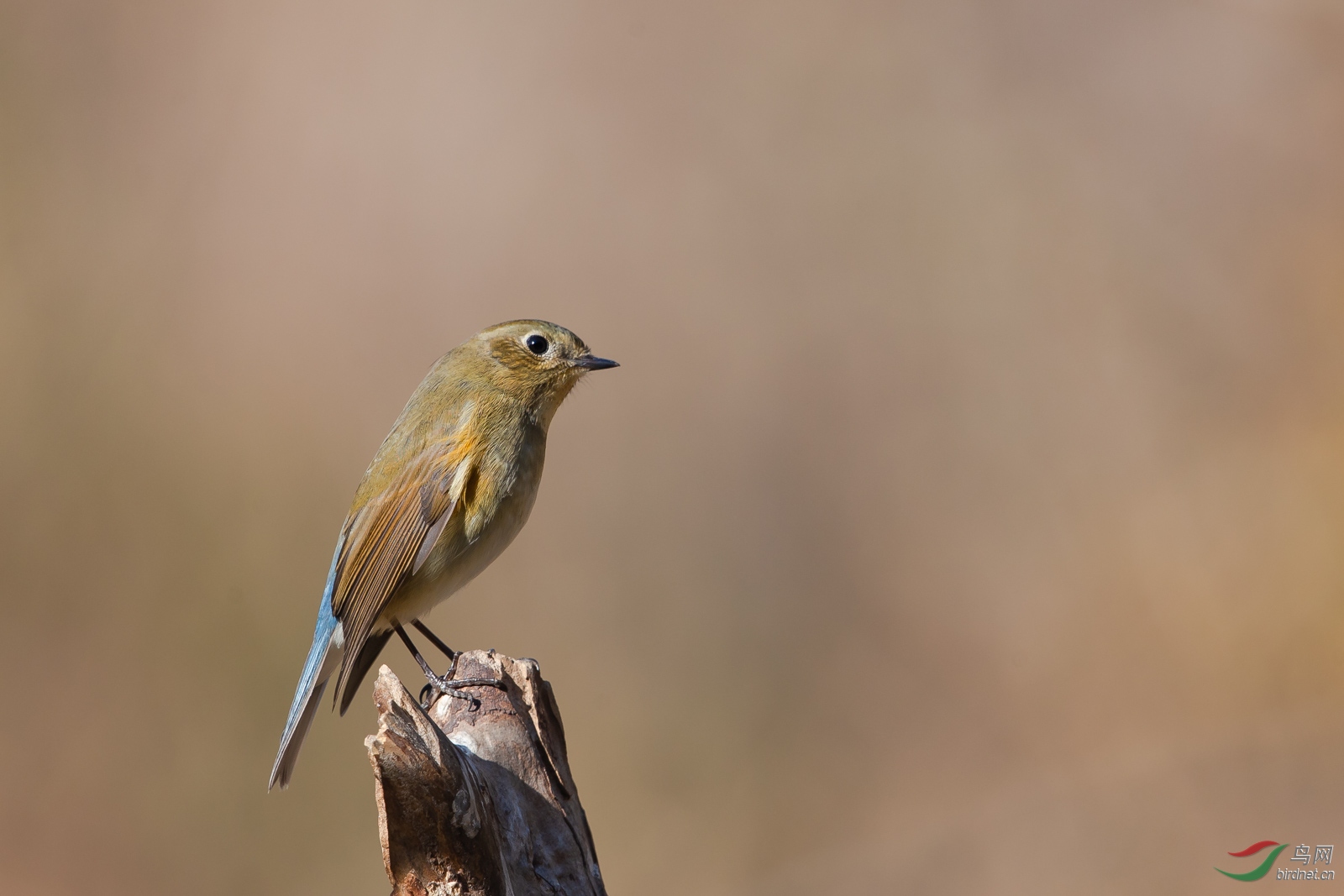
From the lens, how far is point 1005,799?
6.48m

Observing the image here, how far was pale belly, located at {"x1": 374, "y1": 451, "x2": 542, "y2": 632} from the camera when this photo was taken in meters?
3.83

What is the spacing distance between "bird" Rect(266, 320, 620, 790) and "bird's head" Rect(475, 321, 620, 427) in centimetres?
1

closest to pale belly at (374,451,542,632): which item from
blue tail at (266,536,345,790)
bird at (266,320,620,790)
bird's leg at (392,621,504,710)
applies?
bird at (266,320,620,790)

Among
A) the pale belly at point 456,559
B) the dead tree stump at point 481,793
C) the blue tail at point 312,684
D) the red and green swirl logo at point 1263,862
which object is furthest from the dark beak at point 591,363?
the red and green swirl logo at point 1263,862

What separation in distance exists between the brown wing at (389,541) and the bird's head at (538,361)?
18.0 inches

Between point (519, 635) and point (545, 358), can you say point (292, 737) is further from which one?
point (519, 635)

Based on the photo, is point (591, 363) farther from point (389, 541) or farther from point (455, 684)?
point (455, 684)

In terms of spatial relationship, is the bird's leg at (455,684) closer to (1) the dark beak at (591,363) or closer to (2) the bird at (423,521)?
(2) the bird at (423,521)

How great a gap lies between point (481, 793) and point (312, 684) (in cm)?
142

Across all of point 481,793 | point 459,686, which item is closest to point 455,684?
point 459,686

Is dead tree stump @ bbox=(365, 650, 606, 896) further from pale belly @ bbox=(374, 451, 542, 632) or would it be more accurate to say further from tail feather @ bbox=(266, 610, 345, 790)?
tail feather @ bbox=(266, 610, 345, 790)

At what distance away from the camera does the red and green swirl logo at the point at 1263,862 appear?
6141 millimetres

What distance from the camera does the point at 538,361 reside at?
4250 millimetres

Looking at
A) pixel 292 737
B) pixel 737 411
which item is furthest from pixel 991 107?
pixel 292 737
